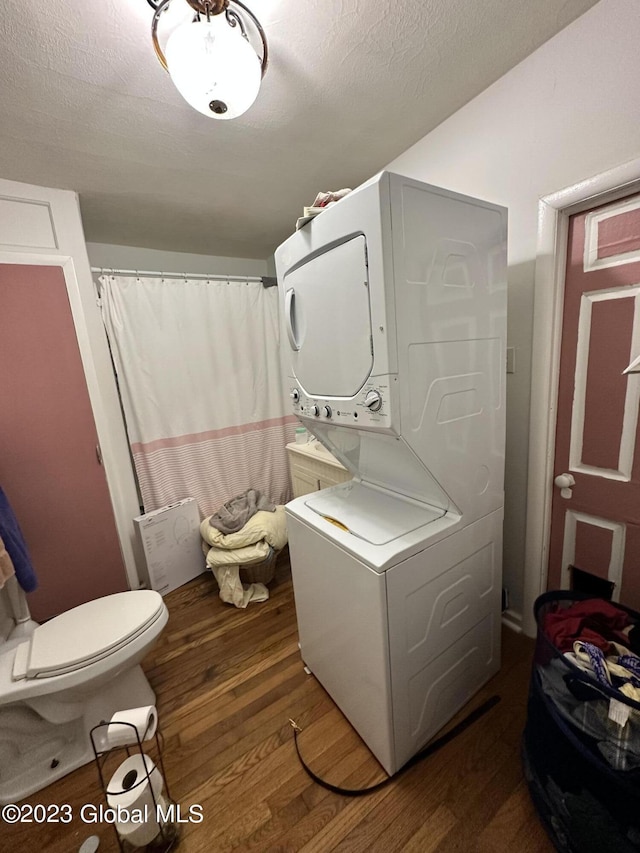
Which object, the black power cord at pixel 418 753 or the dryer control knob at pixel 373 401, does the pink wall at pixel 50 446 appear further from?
the dryer control knob at pixel 373 401

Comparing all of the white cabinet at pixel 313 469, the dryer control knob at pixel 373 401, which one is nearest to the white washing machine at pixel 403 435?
the dryer control knob at pixel 373 401

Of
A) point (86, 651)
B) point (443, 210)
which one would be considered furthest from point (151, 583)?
point (443, 210)

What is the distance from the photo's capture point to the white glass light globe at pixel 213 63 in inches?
35.0

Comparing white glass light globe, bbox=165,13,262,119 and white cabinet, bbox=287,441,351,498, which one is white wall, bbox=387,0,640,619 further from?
white glass light globe, bbox=165,13,262,119

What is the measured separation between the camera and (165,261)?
279 centimetres

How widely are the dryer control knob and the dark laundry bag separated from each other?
0.89 metres

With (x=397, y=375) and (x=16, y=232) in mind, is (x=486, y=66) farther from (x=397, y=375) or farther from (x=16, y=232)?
(x=16, y=232)

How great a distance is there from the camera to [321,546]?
1.27 meters

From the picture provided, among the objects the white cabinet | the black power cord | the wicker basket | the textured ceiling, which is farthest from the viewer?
the wicker basket

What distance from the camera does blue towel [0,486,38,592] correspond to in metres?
1.45

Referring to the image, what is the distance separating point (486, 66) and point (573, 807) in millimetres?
2403

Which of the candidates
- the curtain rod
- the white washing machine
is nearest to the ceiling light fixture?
the white washing machine

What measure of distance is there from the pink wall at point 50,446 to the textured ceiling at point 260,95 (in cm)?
62

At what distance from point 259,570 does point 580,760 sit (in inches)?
67.1
